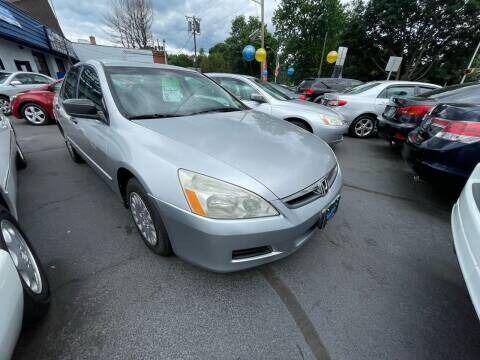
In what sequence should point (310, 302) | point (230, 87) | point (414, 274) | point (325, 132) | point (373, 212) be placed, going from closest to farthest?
point (310, 302) → point (414, 274) → point (373, 212) → point (325, 132) → point (230, 87)

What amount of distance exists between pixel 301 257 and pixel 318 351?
2.42 ft

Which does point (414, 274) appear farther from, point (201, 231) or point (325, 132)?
point (325, 132)

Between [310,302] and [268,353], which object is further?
[310,302]

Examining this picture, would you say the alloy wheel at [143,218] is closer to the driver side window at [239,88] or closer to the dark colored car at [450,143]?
the dark colored car at [450,143]

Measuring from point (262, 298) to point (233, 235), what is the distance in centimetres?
65

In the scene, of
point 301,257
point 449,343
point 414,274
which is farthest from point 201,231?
point 414,274

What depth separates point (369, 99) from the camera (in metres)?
5.48

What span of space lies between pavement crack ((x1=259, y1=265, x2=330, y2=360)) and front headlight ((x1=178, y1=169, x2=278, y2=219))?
2.30 ft

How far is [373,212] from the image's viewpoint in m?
2.76

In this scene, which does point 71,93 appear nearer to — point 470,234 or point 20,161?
point 20,161

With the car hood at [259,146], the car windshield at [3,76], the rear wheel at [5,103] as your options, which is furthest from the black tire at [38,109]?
the car hood at [259,146]

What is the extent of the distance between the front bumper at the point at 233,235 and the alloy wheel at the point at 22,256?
2.67 ft

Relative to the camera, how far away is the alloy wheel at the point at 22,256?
51.9 inches

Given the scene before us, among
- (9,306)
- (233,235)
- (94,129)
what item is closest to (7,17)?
(94,129)
